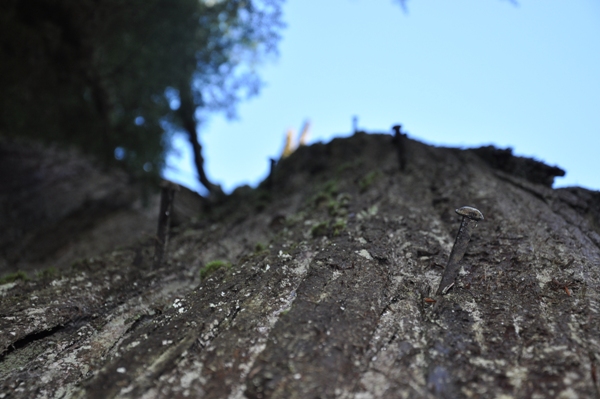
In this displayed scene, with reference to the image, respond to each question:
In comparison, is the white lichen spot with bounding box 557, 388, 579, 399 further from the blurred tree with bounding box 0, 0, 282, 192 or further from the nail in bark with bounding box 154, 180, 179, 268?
the blurred tree with bounding box 0, 0, 282, 192

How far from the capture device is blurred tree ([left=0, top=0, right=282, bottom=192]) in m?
8.39

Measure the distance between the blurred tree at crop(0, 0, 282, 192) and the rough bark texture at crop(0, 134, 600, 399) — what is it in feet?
18.7

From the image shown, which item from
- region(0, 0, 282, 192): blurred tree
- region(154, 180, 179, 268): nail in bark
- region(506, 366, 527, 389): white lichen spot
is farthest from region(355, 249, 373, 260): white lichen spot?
region(0, 0, 282, 192): blurred tree

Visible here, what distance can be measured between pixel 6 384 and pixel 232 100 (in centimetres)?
967

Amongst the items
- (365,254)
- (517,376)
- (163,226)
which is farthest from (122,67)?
(517,376)

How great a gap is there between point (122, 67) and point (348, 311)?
29.4 ft

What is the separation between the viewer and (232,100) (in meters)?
11.5

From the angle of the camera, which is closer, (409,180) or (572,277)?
(572,277)

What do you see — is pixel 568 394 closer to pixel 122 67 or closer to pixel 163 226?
pixel 163 226

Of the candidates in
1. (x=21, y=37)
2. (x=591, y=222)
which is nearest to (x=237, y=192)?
(x=21, y=37)

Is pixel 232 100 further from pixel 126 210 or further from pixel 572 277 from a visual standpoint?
pixel 572 277

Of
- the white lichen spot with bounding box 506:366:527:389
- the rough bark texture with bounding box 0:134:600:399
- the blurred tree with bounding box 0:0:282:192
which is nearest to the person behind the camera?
the white lichen spot with bounding box 506:366:527:389

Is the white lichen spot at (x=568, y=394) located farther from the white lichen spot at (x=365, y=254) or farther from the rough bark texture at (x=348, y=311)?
the white lichen spot at (x=365, y=254)

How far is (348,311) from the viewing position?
283 centimetres
